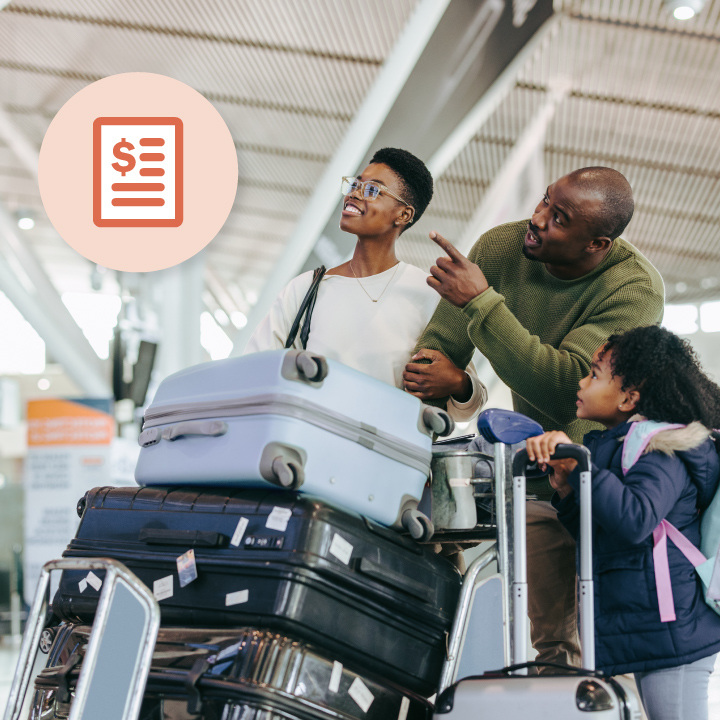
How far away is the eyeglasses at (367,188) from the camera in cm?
267

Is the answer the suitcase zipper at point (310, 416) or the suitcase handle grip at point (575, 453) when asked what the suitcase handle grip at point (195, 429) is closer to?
the suitcase zipper at point (310, 416)

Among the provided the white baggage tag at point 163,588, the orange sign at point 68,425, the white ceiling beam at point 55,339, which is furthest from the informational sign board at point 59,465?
the white baggage tag at point 163,588

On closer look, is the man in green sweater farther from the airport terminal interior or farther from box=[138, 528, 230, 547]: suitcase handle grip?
the airport terminal interior

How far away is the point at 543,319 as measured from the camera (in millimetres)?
2471

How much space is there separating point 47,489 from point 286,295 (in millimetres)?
7160

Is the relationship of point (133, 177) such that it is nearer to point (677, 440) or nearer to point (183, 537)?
point (183, 537)

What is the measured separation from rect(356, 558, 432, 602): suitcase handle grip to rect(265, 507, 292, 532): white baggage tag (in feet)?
0.58

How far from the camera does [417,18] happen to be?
701 cm

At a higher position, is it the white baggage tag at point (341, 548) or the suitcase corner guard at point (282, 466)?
the suitcase corner guard at point (282, 466)

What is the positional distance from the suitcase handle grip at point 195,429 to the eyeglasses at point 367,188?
36.7 inches

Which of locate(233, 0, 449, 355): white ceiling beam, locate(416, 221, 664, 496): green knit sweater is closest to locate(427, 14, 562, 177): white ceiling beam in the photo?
locate(233, 0, 449, 355): white ceiling beam

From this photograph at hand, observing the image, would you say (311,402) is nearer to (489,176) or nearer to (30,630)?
(30,630)

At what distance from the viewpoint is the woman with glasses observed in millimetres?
2502

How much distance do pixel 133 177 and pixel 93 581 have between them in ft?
17.4
